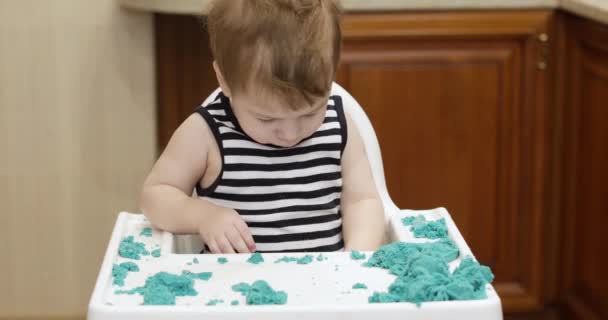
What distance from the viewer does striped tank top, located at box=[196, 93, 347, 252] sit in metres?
1.44

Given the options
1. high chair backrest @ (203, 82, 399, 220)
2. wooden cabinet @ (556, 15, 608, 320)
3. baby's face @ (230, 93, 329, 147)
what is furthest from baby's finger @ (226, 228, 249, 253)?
wooden cabinet @ (556, 15, 608, 320)

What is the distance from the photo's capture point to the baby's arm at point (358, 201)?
1.41 metres

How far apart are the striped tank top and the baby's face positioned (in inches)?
2.7

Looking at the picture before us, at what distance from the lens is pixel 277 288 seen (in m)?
1.12

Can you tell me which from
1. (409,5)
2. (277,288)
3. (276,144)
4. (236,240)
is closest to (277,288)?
(277,288)

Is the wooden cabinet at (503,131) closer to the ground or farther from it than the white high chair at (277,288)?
closer to the ground

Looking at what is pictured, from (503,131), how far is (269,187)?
1.11 m

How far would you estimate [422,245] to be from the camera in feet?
4.07

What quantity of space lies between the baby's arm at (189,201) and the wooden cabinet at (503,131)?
978mm

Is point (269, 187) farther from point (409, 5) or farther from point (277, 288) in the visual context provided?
point (409, 5)

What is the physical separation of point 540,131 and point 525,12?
27 cm

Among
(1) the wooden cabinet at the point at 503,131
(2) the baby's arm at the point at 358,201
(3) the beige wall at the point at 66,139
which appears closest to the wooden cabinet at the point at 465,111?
(1) the wooden cabinet at the point at 503,131

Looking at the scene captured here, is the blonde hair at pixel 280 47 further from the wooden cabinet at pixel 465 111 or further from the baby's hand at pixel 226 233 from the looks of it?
the wooden cabinet at pixel 465 111

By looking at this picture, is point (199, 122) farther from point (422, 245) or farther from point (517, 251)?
point (517, 251)
